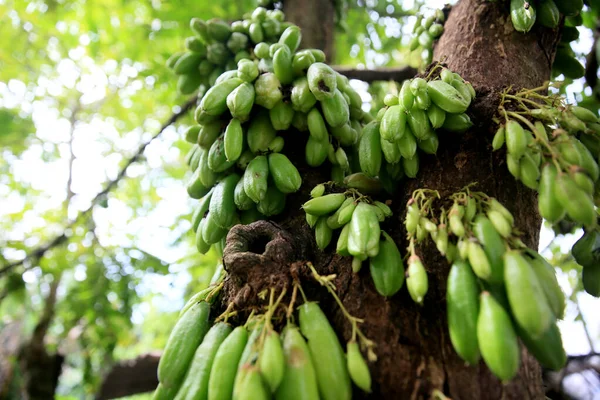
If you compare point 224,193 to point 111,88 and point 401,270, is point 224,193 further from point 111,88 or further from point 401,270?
point 111,88

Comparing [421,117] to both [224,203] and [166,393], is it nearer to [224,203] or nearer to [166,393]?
[224,203]

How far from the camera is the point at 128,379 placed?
444 centimetres

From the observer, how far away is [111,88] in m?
6.60

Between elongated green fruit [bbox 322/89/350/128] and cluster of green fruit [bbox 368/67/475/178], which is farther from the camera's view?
elongated green fruit [bbox 322/89/350/128]

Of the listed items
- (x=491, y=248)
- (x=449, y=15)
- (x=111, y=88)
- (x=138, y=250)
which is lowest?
(x=138, y=250)

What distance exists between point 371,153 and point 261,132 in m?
0.53

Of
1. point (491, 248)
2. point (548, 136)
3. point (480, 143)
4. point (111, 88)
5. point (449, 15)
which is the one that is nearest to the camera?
point (491, 248)

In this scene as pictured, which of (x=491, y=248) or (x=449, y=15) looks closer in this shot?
(x=491, y=248)

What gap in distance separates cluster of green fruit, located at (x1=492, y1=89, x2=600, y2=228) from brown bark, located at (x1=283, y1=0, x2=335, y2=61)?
71.8 inches

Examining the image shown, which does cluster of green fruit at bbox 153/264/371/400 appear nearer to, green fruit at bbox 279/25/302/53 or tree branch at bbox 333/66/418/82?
green fruit at bbox 279/25/302/53

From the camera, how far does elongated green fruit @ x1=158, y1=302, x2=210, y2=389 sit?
1389 millimetres

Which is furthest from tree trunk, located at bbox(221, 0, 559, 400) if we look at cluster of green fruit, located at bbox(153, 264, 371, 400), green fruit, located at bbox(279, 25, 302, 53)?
green fruit, located at bbox(279, 25, 302, 53)

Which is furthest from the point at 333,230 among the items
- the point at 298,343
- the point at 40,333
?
the point at 40,333

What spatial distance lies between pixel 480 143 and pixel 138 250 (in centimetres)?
341
